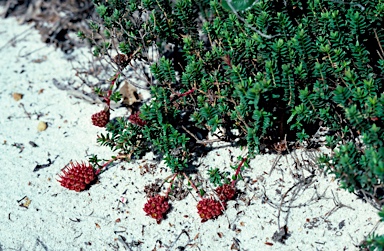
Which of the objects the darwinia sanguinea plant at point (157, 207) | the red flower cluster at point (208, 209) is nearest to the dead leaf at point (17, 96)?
the darwinia sanguinea plant at point (157, 207)

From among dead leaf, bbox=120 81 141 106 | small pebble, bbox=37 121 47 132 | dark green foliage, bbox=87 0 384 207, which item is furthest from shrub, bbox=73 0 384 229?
small pebble, bbox=37 121 47 132

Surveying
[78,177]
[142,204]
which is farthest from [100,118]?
[142,204]

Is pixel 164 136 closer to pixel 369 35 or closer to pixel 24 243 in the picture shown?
pixel 24 243

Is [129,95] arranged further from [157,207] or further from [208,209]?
[208,209]

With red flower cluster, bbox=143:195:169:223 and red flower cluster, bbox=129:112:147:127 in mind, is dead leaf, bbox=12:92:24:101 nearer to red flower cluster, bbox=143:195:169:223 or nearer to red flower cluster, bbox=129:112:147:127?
red flower cluster, bbox=129:112:147:127

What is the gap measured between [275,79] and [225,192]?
883 mm

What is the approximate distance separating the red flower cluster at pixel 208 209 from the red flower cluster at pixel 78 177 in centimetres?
91

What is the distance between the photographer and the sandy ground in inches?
130

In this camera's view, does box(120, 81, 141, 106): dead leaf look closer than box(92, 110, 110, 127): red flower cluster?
No

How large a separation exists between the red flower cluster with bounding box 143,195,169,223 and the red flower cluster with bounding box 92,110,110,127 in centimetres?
94

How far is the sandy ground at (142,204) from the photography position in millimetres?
3301

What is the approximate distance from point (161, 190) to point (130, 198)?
0.80 feet

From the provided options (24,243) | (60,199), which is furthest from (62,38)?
(24,243)

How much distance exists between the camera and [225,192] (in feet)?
11.3
